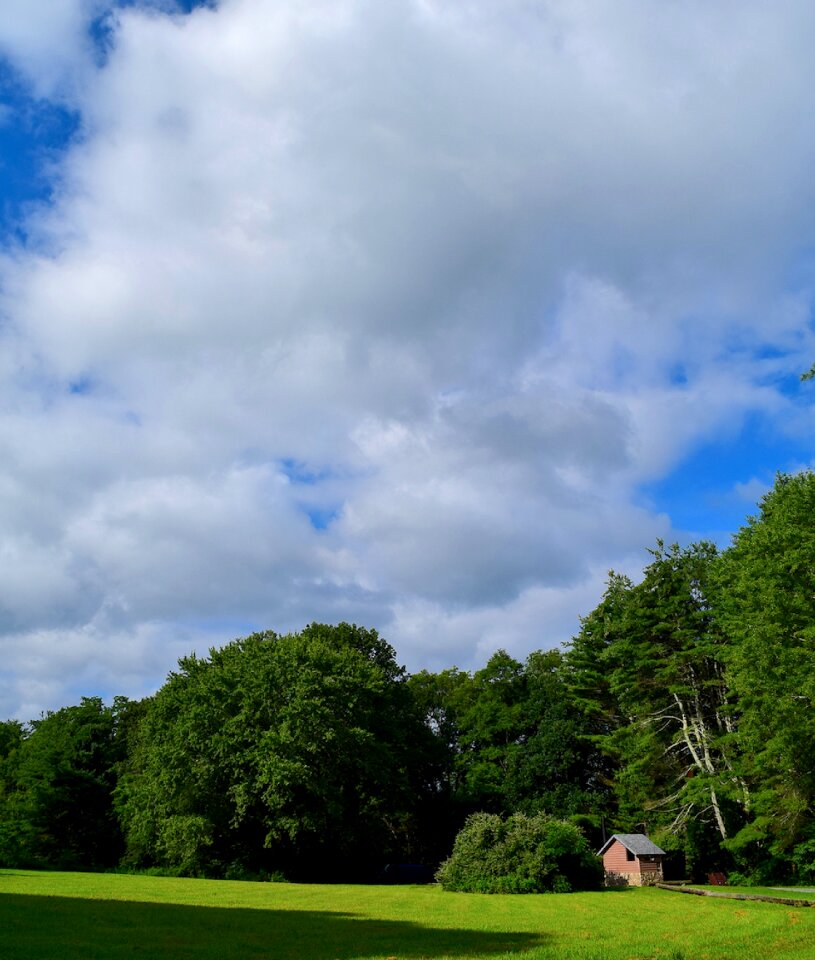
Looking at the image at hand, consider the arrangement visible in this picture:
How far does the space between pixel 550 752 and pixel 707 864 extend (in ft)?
48.3

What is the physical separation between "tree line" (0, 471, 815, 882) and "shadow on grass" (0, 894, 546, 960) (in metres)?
22.6

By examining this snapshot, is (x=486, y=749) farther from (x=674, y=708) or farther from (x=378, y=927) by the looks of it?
(x=378, y=927)

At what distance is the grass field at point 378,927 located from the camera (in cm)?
1605

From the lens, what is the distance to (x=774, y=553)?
4144 cm

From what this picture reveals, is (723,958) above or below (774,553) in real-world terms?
below

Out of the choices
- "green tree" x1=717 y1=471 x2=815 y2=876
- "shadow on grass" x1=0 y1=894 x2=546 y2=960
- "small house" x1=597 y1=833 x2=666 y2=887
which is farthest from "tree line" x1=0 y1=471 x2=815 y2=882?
"shadow on grass" x1=0 y1=894 x2=546 y2=960

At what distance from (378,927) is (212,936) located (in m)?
5.17

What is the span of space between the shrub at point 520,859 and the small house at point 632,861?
522 centimetres

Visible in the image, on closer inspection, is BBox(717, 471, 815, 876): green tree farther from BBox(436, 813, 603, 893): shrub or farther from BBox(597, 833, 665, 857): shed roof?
BBox(436, 813, 603, 893): shrub

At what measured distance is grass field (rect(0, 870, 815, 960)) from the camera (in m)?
16.0

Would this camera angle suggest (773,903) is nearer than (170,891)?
Yes

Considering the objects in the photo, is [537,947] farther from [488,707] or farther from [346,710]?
[488,707]

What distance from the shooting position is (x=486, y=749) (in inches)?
2682

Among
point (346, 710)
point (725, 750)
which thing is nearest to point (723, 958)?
point (725, 750)
